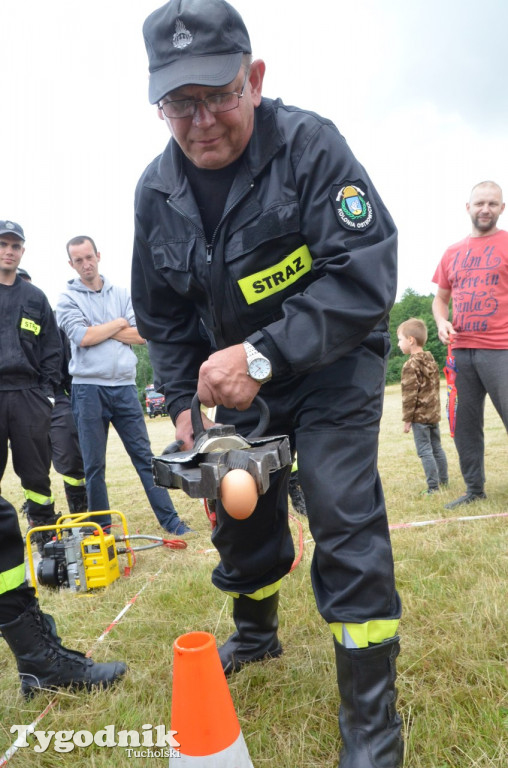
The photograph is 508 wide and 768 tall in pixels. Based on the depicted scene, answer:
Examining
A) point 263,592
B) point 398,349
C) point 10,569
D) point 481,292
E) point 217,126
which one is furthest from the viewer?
point 398,349

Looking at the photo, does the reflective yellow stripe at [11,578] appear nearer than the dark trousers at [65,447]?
Yes

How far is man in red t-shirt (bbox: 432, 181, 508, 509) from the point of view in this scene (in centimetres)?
488

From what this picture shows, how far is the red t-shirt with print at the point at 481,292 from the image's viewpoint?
16.0 feet

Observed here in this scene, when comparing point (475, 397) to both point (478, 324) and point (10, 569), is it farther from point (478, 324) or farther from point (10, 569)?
point (10, 569)

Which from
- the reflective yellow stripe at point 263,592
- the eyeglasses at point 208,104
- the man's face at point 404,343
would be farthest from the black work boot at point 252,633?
the man's face at point 404,343

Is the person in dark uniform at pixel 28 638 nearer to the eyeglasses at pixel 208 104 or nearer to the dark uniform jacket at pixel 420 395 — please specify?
the eyeglasses at pixel 208 104

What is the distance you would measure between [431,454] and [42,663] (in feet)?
14.9

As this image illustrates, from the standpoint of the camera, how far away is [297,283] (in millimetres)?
2109

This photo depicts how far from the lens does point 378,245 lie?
188cm

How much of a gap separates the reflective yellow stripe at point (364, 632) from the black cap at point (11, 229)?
4.33m

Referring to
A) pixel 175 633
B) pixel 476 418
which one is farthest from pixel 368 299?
pixel 476 418

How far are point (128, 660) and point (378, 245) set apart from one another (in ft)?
7.30

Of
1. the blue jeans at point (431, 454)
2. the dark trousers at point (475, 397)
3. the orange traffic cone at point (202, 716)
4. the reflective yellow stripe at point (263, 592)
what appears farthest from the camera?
the blue jeans at point (431, 454)

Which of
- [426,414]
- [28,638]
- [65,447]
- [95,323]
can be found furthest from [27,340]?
[426,414]
